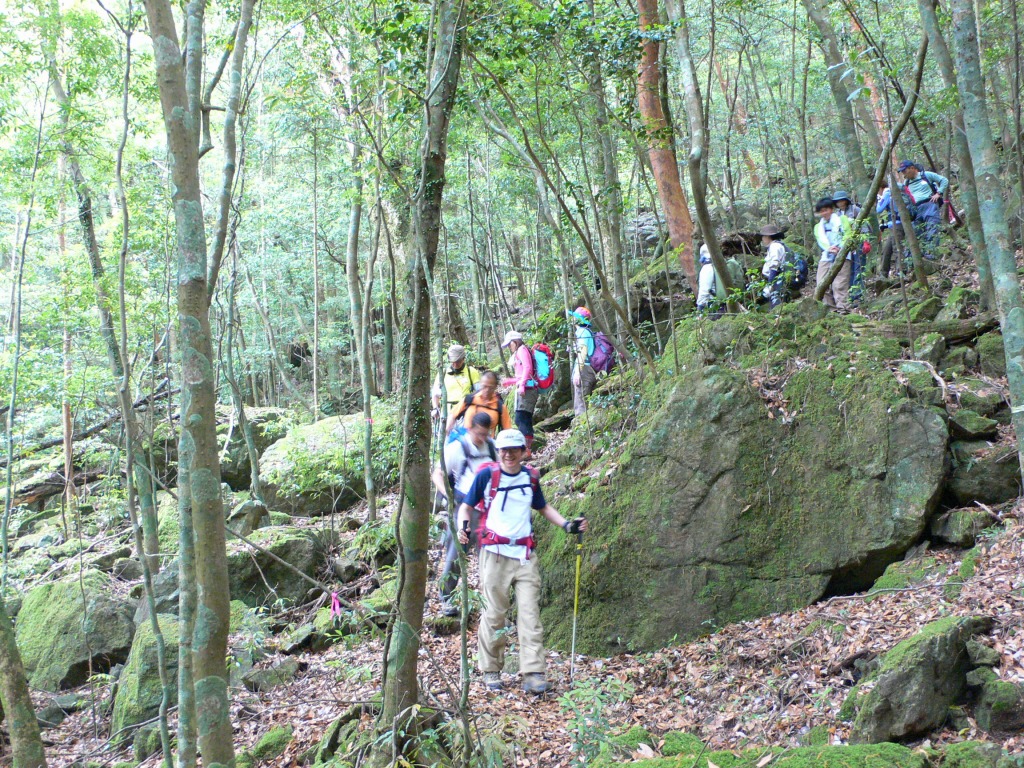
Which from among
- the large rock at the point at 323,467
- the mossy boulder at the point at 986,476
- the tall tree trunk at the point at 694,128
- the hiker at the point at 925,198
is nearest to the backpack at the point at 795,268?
the hiker at the point at 925,198

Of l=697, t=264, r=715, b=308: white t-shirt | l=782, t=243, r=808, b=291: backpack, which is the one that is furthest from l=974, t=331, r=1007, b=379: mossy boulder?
l=697, t=264, r=715, b=308: white t-shirt

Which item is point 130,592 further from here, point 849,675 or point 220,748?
point 849,675

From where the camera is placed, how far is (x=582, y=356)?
10.1 meters

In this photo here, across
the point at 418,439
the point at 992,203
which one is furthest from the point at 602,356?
the point at 418,439

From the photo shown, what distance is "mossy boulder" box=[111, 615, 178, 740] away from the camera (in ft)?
24.0

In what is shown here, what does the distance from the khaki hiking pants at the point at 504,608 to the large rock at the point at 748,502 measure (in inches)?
37.8

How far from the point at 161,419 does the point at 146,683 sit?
26.2 ft

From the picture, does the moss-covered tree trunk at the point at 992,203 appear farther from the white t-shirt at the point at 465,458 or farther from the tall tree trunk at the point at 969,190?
the white t-shirt at the point at 465,458

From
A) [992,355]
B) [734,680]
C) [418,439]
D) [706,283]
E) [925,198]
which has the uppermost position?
[925,198]

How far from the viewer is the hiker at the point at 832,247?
9805 millimetres

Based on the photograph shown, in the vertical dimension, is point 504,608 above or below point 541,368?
below

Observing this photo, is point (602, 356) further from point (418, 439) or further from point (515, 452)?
point (418, 439)

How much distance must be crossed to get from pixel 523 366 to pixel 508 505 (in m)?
3.57

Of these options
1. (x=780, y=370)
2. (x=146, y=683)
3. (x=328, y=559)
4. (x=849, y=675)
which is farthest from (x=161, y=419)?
(x=849, y=675)
